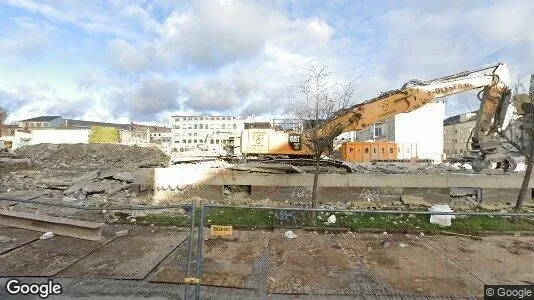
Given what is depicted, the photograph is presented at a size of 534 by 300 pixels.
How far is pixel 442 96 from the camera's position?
12938 millimetres

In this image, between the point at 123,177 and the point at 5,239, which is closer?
the point at 5,239

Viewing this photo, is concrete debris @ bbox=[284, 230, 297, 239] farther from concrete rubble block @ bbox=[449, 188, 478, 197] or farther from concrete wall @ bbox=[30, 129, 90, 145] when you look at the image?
concrete wall @ bbox=[30, 129, 90, 145]

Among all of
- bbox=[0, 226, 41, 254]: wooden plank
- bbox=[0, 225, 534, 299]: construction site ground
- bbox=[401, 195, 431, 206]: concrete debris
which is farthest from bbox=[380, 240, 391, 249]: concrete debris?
bbox=[0, 226, 41, 254]: wooden plank

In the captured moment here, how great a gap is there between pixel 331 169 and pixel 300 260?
7.28m

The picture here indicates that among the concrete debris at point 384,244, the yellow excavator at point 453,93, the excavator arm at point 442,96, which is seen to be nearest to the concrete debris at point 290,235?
the concrete debris at point 384,244

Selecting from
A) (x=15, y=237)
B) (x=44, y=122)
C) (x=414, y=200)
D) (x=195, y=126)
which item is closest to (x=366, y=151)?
(x=414, y=200)

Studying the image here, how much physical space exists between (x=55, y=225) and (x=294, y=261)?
5.61m

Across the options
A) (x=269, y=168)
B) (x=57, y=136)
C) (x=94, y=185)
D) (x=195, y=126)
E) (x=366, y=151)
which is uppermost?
(x=195, y=126)

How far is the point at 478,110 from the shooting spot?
43.2ft

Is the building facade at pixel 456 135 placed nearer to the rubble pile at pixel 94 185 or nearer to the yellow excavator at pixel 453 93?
the yellow excavator at pixel 453 93

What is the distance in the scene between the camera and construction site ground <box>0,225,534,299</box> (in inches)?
206

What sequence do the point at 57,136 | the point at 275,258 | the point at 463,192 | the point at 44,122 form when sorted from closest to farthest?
the point at 275,258
the point at 463,192
the point at 57,136
the point at 44,122

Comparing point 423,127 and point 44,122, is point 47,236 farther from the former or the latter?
point 44,122

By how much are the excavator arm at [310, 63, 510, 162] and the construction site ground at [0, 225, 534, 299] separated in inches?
231
